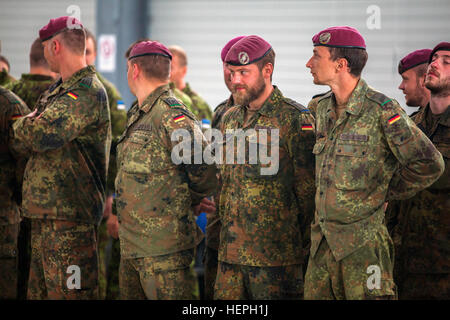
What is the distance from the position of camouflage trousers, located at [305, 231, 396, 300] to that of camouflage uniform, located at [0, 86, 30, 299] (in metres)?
2.10

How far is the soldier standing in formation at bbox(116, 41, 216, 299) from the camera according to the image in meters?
2.88

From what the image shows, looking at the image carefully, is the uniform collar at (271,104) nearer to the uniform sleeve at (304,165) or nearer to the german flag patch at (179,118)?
the uniform sleeve at (304,165)

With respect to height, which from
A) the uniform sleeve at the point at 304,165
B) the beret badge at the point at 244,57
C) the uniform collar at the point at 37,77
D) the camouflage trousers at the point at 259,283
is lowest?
the camouflage trousers at the point at 259,283

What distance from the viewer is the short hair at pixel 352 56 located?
105 inches

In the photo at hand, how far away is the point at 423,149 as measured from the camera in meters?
2.51

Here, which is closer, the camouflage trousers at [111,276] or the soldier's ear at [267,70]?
the soldier's ear at [267,70]

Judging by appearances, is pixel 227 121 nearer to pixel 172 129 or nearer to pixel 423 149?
pixel 172 129

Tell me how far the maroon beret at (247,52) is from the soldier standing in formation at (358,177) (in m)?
0.42

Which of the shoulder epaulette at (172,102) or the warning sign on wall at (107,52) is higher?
the warning sign on wall at (107,52)

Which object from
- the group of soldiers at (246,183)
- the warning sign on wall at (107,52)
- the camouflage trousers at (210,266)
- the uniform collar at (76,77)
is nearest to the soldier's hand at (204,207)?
the group of soldiers at (246,183)

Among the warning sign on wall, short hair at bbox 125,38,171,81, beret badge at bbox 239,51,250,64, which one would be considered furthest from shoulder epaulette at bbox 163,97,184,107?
the warning sign on wall

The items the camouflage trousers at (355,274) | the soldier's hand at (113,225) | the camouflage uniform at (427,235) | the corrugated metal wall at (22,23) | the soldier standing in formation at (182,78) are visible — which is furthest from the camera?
the corrugated metal wall at (22,23)

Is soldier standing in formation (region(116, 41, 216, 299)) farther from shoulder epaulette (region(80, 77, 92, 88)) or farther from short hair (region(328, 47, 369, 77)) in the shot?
short hair (region(328, 47, 369, 77))
